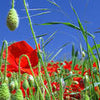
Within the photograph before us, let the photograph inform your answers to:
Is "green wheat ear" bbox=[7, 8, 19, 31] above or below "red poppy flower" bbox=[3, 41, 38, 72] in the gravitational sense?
below

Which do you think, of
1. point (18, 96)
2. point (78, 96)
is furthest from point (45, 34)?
point (78, 96)

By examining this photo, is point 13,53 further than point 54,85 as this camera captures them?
No

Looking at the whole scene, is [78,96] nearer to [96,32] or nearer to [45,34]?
[96,32]

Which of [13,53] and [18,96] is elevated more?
[13,53]

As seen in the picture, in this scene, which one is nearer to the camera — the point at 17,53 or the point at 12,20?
the point at 12,20

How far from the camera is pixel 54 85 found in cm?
158

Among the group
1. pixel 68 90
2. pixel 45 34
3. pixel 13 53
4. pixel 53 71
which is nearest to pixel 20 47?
pixel 13 53

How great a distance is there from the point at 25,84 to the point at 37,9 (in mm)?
325

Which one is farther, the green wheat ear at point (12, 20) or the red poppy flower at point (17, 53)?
the red poppy flower at point (17, 53)

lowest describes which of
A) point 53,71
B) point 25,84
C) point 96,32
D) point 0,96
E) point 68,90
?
point 0,96

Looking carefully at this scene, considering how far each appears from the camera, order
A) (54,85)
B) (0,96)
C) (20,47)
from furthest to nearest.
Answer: (54,85) < (20,47) < (0,96)

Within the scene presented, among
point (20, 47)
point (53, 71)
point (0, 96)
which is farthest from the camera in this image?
point (53, 71)

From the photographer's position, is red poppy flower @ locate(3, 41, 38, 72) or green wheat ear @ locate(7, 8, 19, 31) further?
red poppy flower @ locate(3, 41, 38, 72)

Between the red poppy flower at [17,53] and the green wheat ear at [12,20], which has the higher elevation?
the red poppy flower at [17,53]
